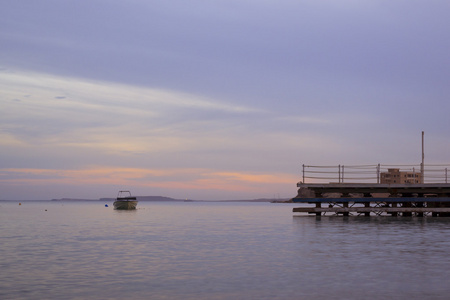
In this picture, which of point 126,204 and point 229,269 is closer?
point 229,269

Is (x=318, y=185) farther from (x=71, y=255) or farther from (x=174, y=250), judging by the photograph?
(x=71, y=255)

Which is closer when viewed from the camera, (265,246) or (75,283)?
(75,283)

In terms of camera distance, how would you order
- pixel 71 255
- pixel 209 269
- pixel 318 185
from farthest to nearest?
pixel 318 185 → pixel 71 255 → pixel 209 269

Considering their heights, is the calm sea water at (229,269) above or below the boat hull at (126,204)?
above

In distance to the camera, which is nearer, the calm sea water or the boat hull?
the calm sea water

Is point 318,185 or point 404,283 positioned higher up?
point 318,185

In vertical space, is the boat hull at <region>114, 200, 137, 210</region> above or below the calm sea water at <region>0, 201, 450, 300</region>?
below

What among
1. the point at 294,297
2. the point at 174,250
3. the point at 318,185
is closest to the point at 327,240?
the point at 174,250

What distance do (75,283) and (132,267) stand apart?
3.87 meters

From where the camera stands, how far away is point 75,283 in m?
17.1

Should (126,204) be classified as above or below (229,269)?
below

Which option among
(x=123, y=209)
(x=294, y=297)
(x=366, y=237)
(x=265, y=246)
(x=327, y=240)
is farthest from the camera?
(x=123, y=209)

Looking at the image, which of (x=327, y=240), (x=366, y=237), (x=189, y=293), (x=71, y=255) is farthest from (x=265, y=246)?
(x=189, y=293)

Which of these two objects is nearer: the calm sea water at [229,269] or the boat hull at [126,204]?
the calm sea water at [229,269]
